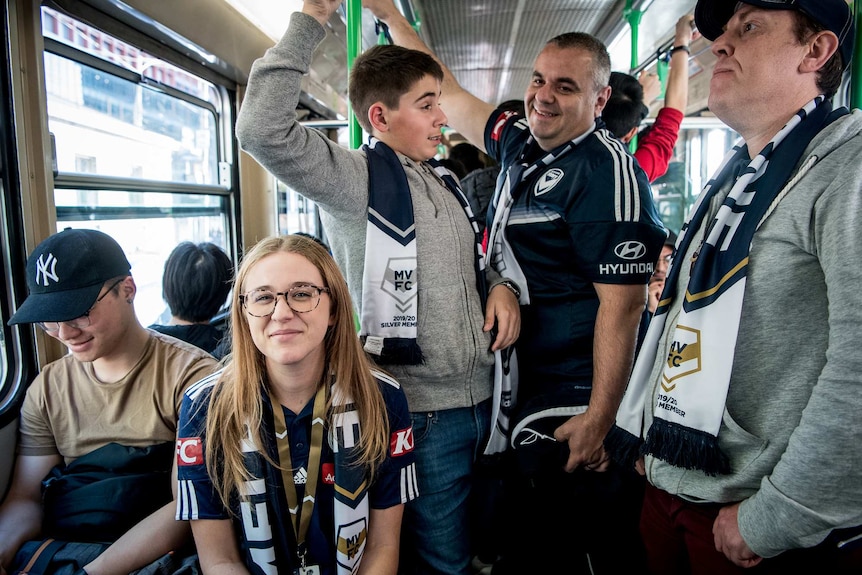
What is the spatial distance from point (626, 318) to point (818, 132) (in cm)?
72

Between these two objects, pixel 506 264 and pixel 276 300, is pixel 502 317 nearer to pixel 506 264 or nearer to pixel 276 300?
pixel 506 264

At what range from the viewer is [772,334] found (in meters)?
1.19

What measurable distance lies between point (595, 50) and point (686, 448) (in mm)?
1454

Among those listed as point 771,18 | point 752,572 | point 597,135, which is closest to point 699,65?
point 597,135

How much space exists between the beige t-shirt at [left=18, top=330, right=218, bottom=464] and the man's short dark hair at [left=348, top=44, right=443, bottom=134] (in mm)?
1123

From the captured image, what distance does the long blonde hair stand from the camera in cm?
149

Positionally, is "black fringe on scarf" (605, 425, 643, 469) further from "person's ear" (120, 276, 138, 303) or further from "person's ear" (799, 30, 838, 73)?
"person's ear" (120, 276, 138, 303)

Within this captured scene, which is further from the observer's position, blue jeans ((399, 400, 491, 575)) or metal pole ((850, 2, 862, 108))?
blue jeans ((399, 400, 491, 575))

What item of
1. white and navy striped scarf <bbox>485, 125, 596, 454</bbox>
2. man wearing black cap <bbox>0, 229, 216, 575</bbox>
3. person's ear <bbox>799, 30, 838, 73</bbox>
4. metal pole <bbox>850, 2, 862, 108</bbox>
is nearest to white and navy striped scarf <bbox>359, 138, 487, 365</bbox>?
white and navy striped scarf <bbox>485, 125, 596, 454</bbox>

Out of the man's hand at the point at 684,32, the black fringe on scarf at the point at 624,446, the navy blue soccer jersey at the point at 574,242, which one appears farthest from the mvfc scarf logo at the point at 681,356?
→ the man's hand at the point at 684,32

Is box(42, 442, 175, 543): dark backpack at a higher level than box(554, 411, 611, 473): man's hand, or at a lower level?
lower

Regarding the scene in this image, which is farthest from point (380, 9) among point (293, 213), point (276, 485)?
point (293, 213)

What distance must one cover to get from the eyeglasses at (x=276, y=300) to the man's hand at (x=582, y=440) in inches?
36.0

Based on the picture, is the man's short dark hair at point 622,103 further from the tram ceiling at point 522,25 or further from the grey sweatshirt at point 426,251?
the grey sweatshirt at point 426,251
